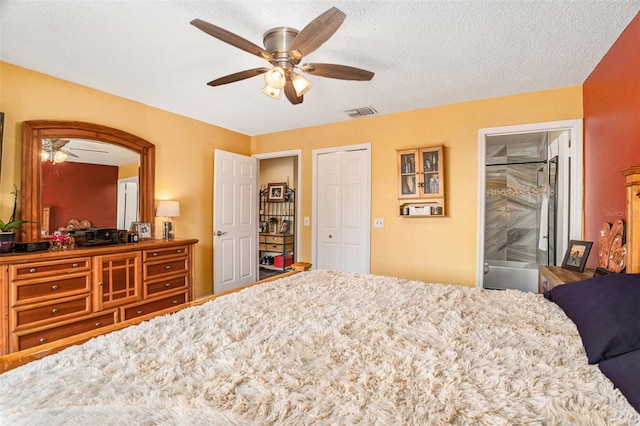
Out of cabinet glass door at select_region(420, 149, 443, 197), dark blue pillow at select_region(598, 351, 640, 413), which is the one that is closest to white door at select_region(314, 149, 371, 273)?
cabinet glass door at select_region(420, 149, 443, 197)

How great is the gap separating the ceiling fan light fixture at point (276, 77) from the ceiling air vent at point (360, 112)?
172cm

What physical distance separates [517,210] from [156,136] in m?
5.52

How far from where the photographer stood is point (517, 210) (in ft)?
16.6

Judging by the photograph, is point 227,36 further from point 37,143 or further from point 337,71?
point 37,143

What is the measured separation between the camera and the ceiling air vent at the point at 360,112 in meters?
3.57

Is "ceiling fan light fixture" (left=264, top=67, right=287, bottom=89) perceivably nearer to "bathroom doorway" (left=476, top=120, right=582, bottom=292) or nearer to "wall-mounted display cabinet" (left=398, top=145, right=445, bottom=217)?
"wall-mounted display cabinet" (left=398, top=145, right=445, bottom=217)

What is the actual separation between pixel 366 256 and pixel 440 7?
9.01 ft

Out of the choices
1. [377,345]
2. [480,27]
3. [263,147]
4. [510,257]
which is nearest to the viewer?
[377,345]

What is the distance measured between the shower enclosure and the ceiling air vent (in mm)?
2166

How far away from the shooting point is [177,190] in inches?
149

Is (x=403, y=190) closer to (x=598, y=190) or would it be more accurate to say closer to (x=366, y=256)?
(x=366, y=256)

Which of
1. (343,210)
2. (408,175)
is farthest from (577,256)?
(343,210)

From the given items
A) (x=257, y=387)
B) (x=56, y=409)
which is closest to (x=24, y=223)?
(x=56, y=409)


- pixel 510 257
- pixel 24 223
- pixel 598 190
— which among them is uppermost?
pixel 598 190
